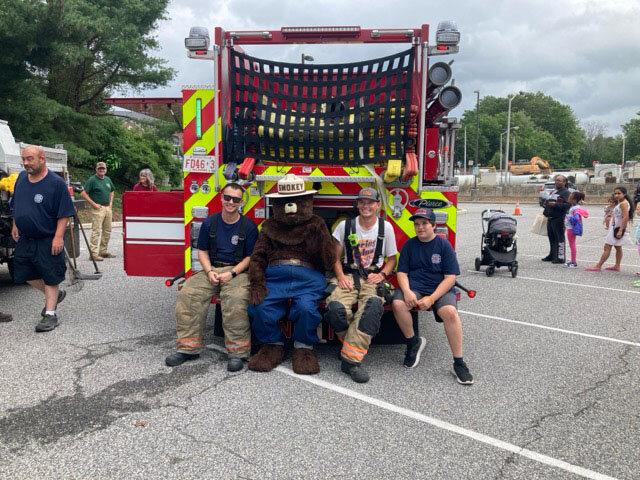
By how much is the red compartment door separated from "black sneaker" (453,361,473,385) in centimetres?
287

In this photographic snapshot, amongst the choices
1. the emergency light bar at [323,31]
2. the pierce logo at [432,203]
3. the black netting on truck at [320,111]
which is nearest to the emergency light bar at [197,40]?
the black netting on truck at [320,111]

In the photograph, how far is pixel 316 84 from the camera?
189 inches

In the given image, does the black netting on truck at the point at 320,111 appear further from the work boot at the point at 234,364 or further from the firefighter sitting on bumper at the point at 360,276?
the work boot at the point at 234,364

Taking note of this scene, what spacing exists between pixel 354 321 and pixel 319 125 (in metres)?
1.78

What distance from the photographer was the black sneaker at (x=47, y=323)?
207 inches

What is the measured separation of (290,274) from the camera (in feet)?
14.8

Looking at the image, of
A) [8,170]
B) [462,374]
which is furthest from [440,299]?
[8,170]

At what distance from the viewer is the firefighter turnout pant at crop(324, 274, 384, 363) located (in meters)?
4.23

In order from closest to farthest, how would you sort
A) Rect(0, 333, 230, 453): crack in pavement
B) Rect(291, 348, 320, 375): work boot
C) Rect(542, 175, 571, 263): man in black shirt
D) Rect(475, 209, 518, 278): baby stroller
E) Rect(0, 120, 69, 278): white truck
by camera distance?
Rect(0, 333, 230, 453): crack in pavement, Rect(291, 348, 320, 375): work boot, Rect(0, 120, 69, 278): white truck, Rect(475, 209, 518, 278): baby stroller, Rect(542, 175, 571, 263): man in black shirt

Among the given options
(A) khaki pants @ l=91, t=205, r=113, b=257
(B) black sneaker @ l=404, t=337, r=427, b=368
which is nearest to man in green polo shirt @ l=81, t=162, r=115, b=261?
(A) khaki pants @ l=91, t=205, r=113, b=257

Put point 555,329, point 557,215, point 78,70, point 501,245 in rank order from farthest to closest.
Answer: point 78,70, point 557,215, point 501,245, point 555,329

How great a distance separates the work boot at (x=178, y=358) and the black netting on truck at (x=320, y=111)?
1.81 m

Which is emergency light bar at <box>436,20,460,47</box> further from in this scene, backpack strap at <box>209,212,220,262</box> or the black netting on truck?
backpack strap at <box>209,212,220,262</box>

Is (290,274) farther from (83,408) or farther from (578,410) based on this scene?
(578,410)
